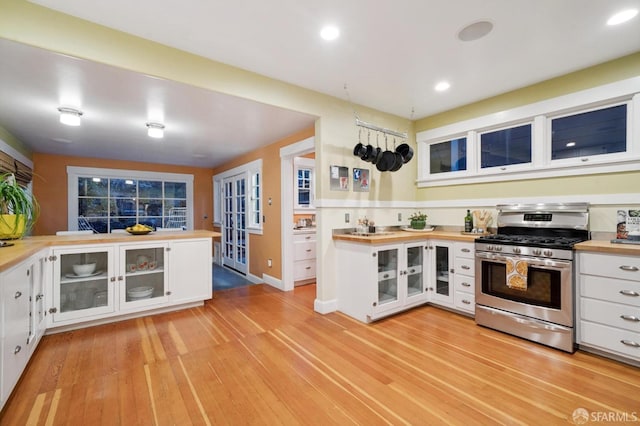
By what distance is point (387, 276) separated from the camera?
10.1 feet

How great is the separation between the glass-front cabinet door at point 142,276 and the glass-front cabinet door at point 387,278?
239 centimetres

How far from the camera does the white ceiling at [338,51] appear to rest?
6.23ft

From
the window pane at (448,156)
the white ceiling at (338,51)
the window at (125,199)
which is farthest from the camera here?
the window at (125,199)

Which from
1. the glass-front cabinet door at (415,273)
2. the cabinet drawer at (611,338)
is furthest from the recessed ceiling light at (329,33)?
the cabinet drawer at (611,338)

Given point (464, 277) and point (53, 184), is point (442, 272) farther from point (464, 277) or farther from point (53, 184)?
point (53, 184)

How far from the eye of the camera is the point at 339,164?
335 cm

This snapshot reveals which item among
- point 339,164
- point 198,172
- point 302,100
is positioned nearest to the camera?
point 302,100

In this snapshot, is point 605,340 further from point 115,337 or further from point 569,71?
point 115,337

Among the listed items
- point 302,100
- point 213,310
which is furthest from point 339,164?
point 213,310

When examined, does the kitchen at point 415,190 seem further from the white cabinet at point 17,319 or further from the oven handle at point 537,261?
the white cabinet at point 17,319

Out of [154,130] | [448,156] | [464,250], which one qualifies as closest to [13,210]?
[154,130]

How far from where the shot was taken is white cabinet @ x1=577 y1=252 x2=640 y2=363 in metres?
2.10

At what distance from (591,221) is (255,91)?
3.39m

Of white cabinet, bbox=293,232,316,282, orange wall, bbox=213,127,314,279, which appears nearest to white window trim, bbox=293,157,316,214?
orange wall, bbox=213,127,314,279
